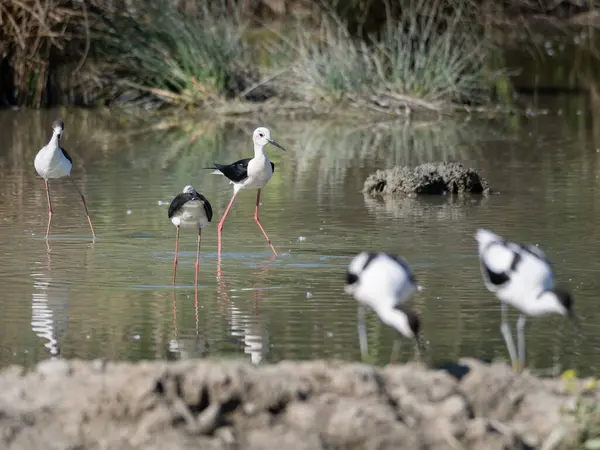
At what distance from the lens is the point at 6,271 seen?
8.87m

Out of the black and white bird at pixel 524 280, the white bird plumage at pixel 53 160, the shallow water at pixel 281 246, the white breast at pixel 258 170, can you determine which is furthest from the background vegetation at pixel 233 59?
the black and white bird at pixel 524 280

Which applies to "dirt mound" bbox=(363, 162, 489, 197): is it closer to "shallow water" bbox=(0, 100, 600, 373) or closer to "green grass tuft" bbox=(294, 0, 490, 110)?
"shallow water" bbox=(0, 100, 600, 373)

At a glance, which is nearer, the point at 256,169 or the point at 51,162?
the point at 256,169

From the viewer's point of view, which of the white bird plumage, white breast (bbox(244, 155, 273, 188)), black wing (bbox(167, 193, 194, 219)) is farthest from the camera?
the white bird plumage

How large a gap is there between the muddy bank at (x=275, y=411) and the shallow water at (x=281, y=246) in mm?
1400

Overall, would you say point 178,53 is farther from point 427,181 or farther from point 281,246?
point 281,246

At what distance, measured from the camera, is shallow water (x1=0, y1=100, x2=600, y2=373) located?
7059 millimetres

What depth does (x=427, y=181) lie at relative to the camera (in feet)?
41.7

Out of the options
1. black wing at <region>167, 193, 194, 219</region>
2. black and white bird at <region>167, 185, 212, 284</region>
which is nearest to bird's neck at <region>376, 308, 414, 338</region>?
black and white bird at <region>167, 185, 212, 284</region>

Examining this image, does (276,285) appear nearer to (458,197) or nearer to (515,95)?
(458,197)

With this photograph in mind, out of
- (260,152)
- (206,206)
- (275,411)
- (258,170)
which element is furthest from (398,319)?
(260,152)

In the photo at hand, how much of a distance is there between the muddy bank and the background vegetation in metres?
14.3

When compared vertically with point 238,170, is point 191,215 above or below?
below

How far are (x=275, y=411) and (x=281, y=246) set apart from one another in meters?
4.97
